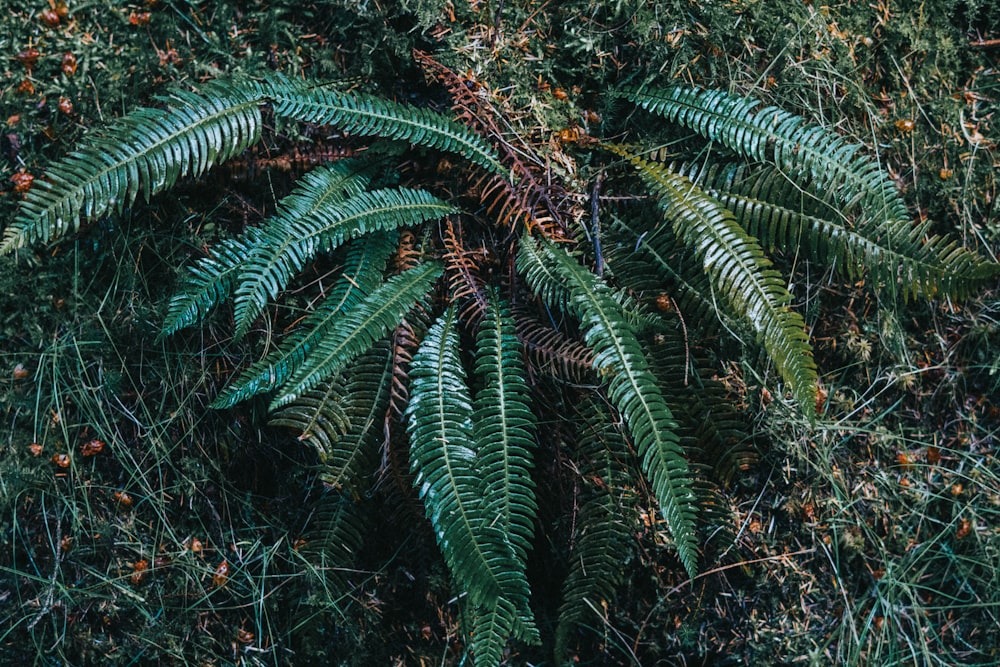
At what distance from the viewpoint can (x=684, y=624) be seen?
309 centimetres

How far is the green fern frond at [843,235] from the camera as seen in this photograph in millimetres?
2752

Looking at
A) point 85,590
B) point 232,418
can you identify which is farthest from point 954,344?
point 85,590

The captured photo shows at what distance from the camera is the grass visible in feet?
10.1

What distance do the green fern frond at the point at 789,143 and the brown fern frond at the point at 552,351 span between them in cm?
91

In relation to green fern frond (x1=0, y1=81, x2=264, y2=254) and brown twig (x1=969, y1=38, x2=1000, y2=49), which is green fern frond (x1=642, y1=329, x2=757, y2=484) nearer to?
green fern frond (x1=0, y1=81, x2=264, y2=254)

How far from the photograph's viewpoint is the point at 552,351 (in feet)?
9.25

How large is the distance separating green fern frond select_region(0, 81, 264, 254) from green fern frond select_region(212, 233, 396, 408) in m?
0.56

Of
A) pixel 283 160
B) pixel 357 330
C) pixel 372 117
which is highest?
pixel 372 117

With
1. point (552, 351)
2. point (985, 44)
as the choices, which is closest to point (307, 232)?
point (552, 351)

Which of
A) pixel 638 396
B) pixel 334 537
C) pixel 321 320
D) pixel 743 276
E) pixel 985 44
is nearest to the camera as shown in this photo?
pixel 638 396

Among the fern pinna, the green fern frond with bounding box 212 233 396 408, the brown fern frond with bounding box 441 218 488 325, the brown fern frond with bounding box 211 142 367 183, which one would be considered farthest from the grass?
the brown fern frond with bounding box 441 218 488 325

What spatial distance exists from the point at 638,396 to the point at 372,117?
4.45ft

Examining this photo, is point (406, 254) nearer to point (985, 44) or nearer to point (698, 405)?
point (698, 405)

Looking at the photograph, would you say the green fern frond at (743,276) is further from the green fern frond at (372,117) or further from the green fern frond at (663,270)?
the green fern frond at (372,117)
